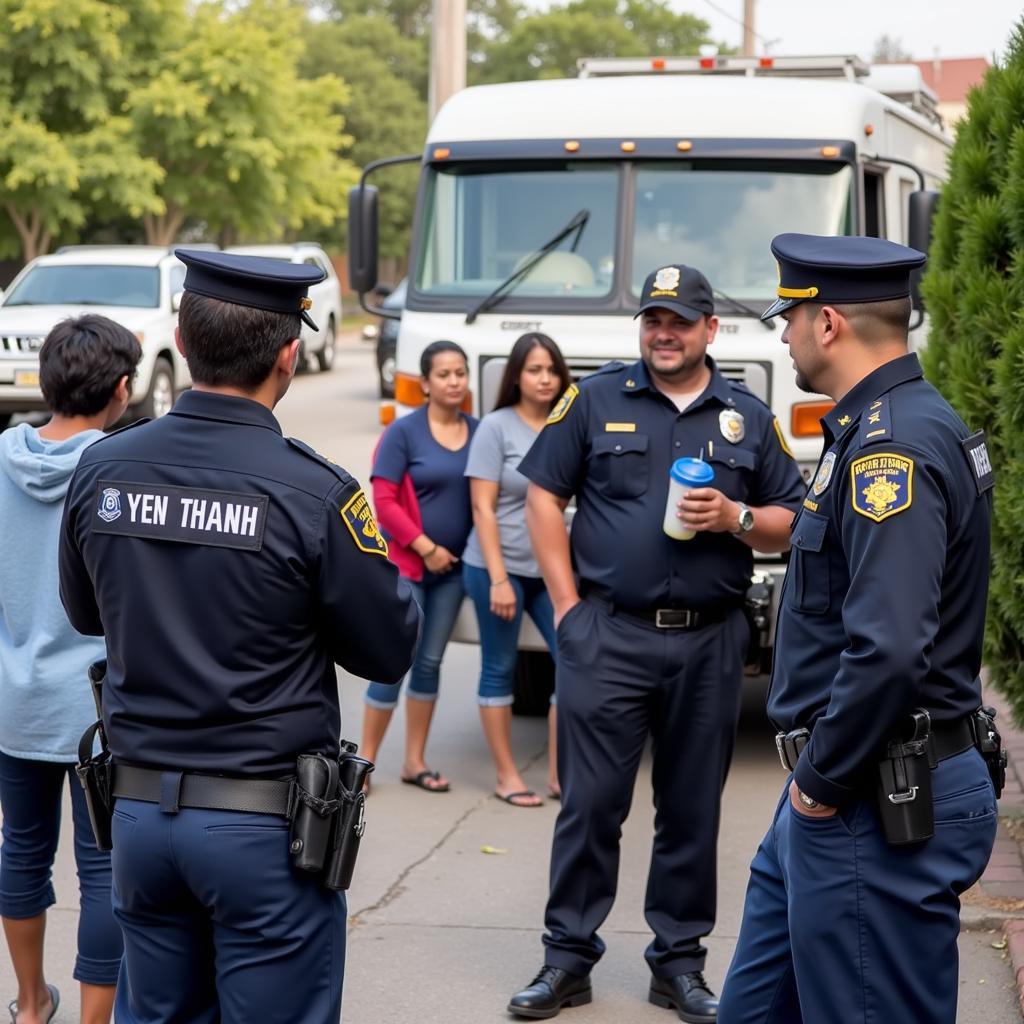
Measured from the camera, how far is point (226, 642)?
2.88 metres

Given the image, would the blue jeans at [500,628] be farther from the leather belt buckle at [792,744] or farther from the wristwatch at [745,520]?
A: the leather belt buckle at [792,744]

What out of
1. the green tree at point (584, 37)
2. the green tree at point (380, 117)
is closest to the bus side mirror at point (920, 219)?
the green tree at point (380, 117)

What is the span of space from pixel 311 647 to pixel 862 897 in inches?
43.6

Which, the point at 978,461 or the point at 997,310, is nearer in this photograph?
the point at 978,461

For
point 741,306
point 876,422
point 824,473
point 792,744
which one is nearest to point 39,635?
point 792,744

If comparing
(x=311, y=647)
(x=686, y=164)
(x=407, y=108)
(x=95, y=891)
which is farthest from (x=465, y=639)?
(x=407, y=108)

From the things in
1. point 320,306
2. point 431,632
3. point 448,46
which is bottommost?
point 431,632

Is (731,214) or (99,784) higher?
(731,214)

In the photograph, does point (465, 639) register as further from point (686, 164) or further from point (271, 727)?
point (271, 727)

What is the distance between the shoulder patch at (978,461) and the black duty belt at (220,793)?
4.52 feet

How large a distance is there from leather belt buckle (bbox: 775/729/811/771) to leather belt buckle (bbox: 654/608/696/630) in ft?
4.62

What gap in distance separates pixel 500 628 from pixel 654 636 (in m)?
2.20

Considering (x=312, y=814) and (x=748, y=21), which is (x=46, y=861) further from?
(x=748, y=21)

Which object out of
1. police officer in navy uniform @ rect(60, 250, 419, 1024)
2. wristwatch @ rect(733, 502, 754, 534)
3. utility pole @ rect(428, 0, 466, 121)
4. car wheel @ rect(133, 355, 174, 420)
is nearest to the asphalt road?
police officer in navy uniform @ rect(60, 250, 419, 1024)
